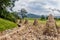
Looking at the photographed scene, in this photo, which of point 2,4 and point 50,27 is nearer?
point 50,27

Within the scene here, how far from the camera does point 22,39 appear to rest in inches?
1913

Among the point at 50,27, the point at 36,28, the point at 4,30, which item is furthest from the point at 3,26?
the point at 50,27

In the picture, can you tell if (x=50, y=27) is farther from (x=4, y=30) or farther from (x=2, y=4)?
(x=2, y=4)

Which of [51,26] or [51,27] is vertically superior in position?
[51,26]

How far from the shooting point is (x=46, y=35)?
54438 mm

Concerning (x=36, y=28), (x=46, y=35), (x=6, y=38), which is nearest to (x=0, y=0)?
(x=36, y=28)

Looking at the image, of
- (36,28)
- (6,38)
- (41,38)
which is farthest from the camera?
(36,28)

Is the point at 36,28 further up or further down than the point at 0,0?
further down

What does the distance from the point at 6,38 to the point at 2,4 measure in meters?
36.7

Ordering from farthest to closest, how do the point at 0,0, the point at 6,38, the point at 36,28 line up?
the point at 0,0, the point at 36,28, the point at 6,38

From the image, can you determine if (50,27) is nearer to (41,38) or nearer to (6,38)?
(41,38)

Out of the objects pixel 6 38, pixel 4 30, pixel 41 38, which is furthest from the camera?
pixel 4 30

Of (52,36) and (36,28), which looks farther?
(36,28)

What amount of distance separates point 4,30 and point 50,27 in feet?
39.3
